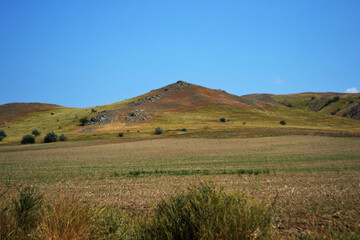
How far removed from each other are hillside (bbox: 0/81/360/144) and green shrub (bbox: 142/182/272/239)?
5580 centimetres

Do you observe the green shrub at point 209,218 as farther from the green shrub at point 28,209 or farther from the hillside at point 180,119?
the hillside at point 180,119

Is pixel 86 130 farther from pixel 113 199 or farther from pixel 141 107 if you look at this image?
pixel 113 199

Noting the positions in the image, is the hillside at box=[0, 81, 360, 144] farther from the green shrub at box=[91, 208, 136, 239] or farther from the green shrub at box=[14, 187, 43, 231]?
the green shrub at box=[91, 208, 136, 239]

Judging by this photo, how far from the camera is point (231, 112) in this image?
10688 centimetres

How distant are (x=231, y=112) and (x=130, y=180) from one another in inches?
3530

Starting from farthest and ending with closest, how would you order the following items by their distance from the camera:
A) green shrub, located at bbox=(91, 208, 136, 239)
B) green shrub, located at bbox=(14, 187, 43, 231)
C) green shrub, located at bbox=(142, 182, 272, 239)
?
green shrub, located at bbox=(14, 187, 43, 231)
green shrub, located at bbox=(91, 208, 136, 239)
green shrub, located at bbox=(142, 182, 272, 239)

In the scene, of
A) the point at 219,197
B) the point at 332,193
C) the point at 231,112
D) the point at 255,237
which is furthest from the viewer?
the point at 231,112

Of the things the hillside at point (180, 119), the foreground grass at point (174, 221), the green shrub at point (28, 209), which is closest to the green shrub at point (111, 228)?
the foreground grass at point (174, 221)

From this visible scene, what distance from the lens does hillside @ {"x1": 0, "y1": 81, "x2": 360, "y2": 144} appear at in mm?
72562

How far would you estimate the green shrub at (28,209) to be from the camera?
24.9 ft

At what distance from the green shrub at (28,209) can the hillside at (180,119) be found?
55.1 metres

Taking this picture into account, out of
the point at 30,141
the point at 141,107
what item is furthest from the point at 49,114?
the point at 30,141

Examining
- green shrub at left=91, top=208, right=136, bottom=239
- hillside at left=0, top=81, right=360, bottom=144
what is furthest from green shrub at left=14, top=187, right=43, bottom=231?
hillside at left=0, top=81, right=360, bottom=144

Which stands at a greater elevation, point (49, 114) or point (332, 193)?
point (49, 114)
